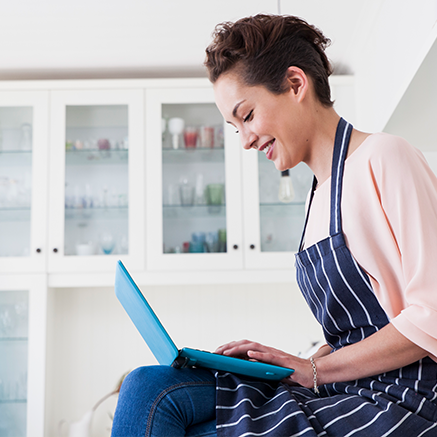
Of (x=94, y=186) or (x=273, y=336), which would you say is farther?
(x=273, y=336)

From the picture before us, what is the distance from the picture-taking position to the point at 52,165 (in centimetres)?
219

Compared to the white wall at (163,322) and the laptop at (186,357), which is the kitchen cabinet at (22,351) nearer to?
the white wall at (163,322)

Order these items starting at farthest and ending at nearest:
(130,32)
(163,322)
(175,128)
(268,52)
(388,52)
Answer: (163,322) < (175,128) < (130,32) < (388,52) < (268,52)

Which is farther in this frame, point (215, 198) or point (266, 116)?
point (215, 198)

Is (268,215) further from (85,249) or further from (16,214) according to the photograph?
(16,214)

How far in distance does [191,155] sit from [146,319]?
5.15 ft

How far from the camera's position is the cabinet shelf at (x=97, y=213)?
7.21ft

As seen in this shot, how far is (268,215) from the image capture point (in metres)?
2.20

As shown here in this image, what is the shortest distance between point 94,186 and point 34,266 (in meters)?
0.46

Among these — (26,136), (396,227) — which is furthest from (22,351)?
(396,227)

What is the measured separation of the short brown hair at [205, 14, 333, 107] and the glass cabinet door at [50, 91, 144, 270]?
133 cm

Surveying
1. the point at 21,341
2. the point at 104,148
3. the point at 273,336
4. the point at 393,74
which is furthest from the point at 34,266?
the point at 393,74

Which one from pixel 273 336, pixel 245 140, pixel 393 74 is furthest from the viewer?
pixel 273 336

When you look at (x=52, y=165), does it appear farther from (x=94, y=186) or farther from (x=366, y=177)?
(x=366, y=177)
